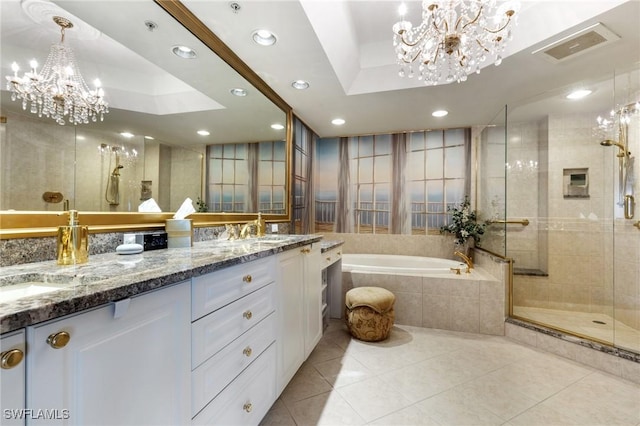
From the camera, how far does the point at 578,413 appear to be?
1.52 meters

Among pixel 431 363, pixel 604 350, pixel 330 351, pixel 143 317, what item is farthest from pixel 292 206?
pixel 604 350

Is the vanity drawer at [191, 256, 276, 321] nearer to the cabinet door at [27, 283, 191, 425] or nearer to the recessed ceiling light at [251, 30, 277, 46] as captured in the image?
the cabinet door at [27, 283, 191, 425]

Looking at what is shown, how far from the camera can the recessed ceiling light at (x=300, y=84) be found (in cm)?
233

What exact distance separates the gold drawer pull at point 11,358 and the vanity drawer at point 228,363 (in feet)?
1.69

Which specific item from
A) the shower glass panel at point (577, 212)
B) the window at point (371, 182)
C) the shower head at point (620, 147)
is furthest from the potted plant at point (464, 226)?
the shower head at point (620, 147)

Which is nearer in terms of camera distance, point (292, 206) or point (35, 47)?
point (35, 47)

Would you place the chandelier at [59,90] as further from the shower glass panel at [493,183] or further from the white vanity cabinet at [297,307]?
the shower glass panel at [493,183]

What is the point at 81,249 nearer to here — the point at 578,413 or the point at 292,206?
the point at 292,206

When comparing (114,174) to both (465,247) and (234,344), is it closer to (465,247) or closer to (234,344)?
(234,344)

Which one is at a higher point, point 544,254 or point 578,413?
point 544,254

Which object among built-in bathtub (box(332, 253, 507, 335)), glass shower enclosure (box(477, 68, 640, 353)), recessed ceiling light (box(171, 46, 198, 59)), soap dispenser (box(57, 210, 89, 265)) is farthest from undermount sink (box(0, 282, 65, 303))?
glass shower enclosure (box(477, 68, 640, 353))

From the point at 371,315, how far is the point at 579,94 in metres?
2.91

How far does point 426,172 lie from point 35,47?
12.3ft

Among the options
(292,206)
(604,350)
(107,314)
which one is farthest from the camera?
(292,206)
